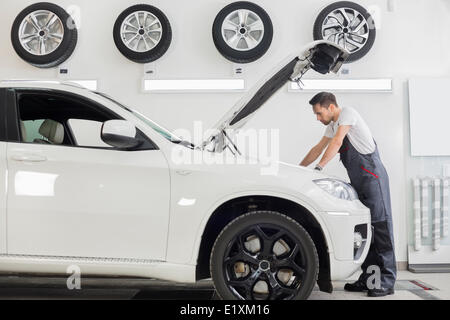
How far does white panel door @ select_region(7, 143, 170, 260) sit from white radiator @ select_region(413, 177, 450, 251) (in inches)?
124

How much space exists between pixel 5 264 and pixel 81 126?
2173 millimetres

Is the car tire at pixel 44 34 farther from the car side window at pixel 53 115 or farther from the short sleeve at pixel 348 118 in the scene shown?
the short sleeve at pixel 348 118

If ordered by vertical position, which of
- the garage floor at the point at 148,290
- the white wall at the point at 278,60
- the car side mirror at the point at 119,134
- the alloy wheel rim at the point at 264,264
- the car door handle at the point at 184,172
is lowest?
the garage floor at the point at 148,290

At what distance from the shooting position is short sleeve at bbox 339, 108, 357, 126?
12.6 feet

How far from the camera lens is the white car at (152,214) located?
112 inches

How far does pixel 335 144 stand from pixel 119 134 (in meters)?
1.80

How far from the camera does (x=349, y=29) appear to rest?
5027 mm

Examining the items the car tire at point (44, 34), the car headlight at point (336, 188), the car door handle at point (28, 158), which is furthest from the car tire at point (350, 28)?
the car door handle at point (28, 158)

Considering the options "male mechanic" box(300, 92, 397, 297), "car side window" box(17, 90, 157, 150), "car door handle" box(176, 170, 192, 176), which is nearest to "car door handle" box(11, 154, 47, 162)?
"car side window" box(17, 90, 157, 150)

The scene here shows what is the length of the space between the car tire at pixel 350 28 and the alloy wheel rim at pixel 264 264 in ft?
9.19

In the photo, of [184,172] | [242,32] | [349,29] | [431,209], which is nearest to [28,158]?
[184,172]

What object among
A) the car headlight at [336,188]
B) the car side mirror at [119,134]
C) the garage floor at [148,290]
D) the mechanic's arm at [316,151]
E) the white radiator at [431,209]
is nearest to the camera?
the car side mirror at [119,134]

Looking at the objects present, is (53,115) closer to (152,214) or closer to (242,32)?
(152,214)
